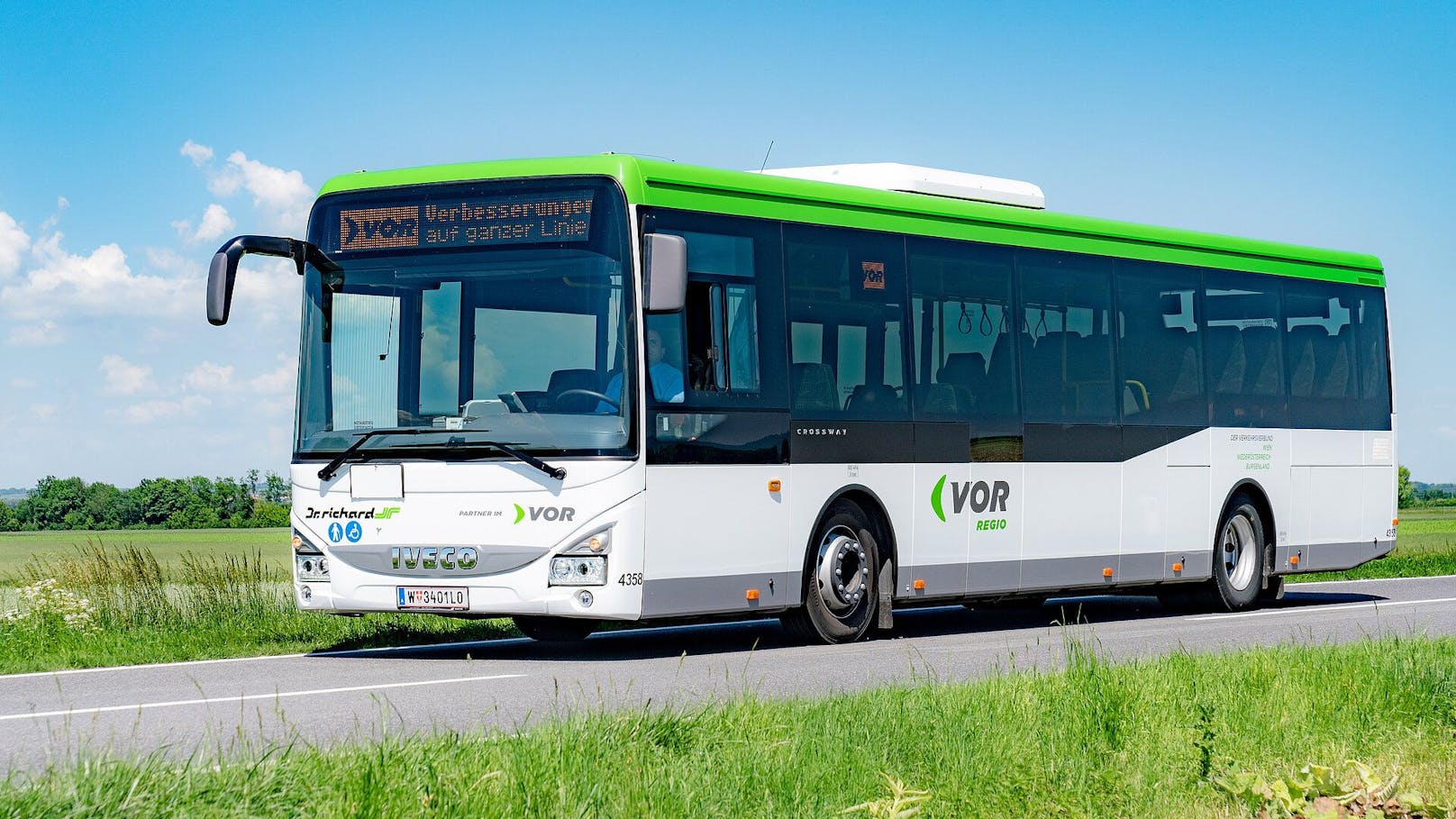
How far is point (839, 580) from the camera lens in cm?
1436

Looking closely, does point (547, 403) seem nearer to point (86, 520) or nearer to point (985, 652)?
point (985, 652)

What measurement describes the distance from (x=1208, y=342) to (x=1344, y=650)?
23.4ft

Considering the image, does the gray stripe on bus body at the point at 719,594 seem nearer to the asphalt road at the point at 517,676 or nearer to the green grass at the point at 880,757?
the asphalt road at the point at 517,676

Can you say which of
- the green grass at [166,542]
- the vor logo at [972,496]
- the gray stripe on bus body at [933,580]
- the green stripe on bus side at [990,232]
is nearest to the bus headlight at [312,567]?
the green stripe on bus side at [990,232]

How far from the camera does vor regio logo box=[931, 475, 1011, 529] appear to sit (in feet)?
50.1

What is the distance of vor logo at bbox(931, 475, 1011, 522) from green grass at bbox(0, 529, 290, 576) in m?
6.35

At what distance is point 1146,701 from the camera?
923 cm

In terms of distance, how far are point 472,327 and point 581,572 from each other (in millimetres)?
1936

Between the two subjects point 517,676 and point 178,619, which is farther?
point 178,619

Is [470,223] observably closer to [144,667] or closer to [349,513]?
[349,513]

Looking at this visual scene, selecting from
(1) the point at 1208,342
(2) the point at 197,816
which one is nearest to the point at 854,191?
(1) the point at 1208,342

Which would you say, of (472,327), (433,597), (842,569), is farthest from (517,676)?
(842,569)

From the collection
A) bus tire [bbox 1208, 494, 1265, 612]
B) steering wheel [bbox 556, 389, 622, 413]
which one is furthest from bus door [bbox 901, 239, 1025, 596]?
bus tire [bbox 1208, 494, 1265, 612]

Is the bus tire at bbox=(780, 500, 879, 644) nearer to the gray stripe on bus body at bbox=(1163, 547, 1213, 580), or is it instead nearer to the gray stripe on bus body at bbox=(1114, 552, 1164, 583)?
the gray stripe on bus body at bbox=(1114, 552, 1164, 583)
